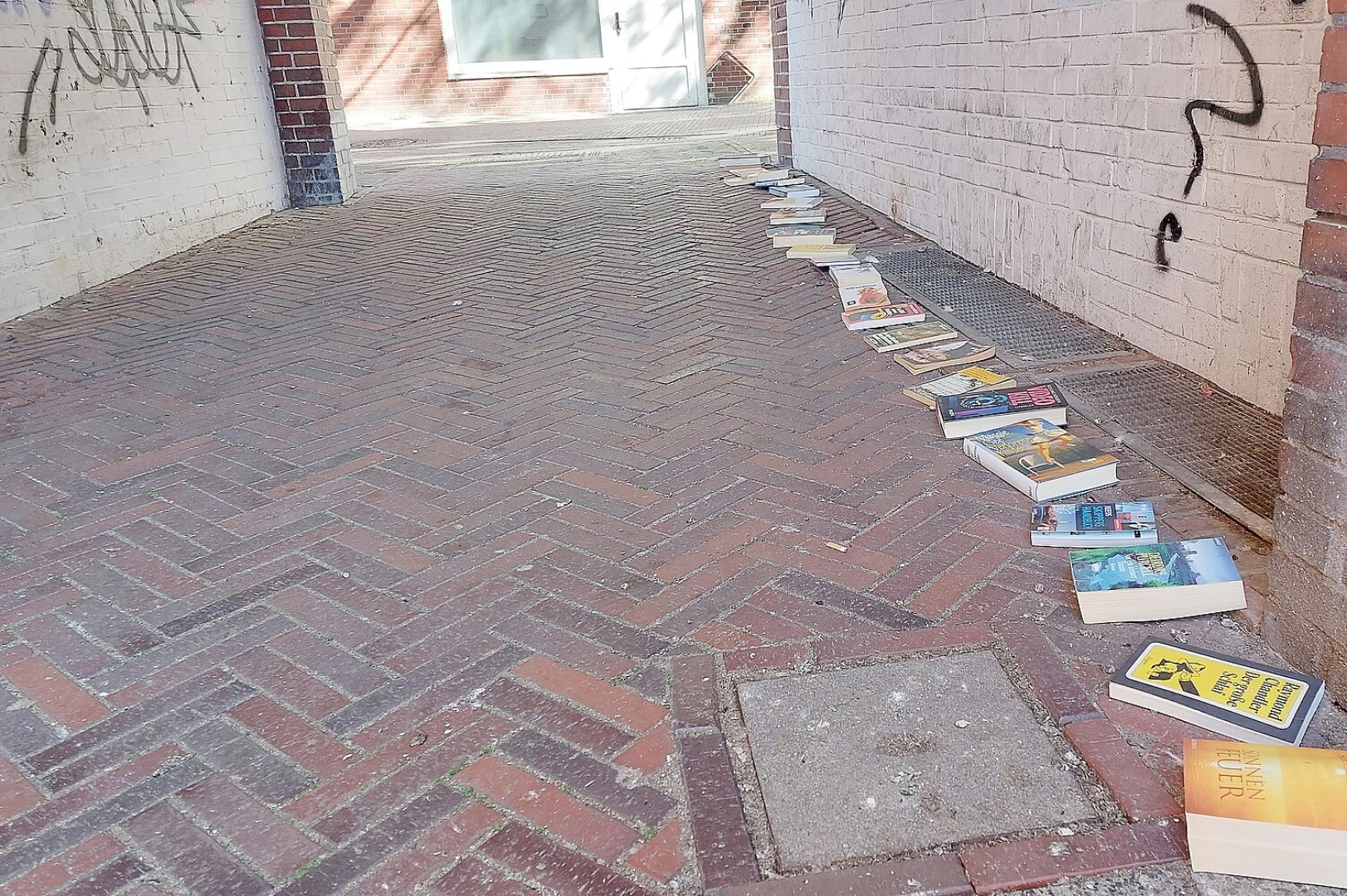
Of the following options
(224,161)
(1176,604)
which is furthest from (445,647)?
(224,161)

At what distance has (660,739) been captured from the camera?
1.81 metres

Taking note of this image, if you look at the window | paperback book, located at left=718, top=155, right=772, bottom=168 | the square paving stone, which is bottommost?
the square paving stone

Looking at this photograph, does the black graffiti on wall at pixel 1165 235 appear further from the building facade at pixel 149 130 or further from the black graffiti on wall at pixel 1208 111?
the building facade at pixel 149 130

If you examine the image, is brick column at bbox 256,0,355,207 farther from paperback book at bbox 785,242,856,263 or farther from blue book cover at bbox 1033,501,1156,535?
blue book cover at bbox 1033,501,1156,535

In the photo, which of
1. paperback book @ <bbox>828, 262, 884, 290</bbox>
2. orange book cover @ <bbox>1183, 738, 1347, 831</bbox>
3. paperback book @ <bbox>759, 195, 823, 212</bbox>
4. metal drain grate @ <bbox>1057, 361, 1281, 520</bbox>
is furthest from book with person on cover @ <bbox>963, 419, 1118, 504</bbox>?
paperback book @ <bbox>759, 195, 823, 212</bbox>

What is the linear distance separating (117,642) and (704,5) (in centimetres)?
1613

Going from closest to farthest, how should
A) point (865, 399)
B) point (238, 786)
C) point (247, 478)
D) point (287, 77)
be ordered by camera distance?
point (238, 786) < point (247, 478) < point (865, 399) < point (287, 77)

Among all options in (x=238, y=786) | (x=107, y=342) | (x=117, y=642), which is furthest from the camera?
(x=107, y=342)

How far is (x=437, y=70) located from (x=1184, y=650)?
16.5 m

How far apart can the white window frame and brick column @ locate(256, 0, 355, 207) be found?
8.40 meters

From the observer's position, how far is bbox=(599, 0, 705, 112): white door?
52.9ft

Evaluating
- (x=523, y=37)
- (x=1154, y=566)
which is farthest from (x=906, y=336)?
(x=523, y=37)

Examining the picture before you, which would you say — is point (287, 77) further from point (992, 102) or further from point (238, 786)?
point (238, 786)

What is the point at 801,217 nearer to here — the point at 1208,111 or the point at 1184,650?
the point at 1208,111
